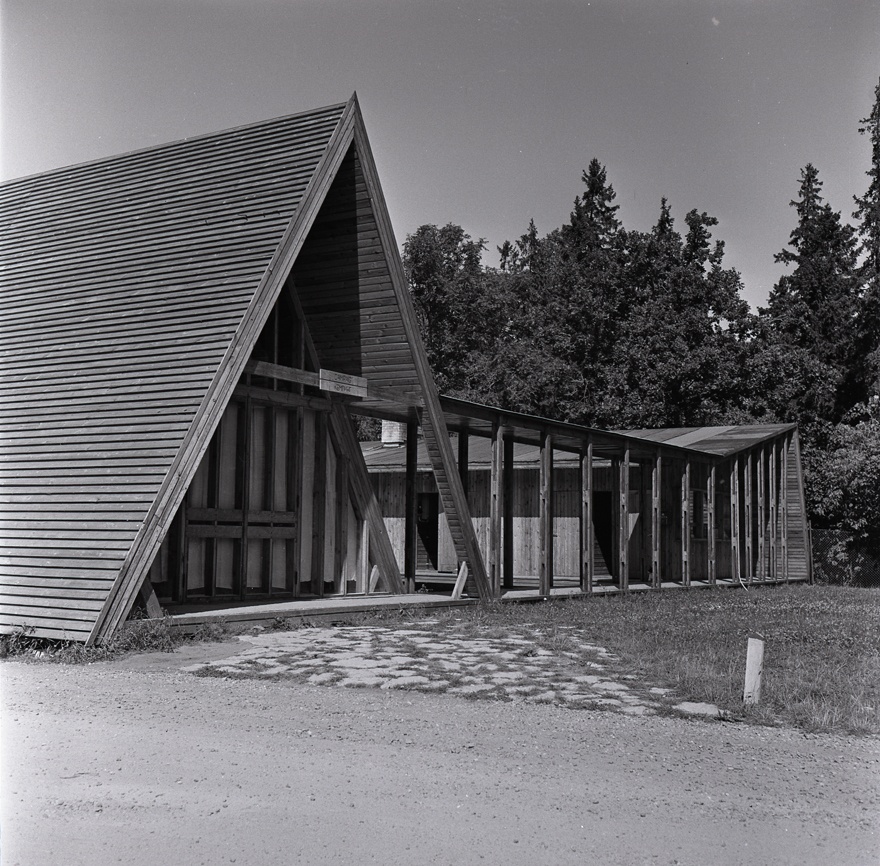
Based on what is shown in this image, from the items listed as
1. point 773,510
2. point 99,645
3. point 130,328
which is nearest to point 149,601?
point 99,645

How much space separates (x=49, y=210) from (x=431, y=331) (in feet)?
113

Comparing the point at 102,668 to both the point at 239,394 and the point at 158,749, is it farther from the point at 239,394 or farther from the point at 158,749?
the point at 239,394

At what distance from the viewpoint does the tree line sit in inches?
1425

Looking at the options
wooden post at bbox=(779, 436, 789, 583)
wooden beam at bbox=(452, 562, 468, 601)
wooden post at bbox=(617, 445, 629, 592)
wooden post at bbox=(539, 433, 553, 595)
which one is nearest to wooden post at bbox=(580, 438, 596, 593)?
wooden post at bbox=(539, 433, 553, 595)

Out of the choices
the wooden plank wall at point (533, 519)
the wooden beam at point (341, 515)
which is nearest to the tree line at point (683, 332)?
the wooden plank wall at point (533, 519)

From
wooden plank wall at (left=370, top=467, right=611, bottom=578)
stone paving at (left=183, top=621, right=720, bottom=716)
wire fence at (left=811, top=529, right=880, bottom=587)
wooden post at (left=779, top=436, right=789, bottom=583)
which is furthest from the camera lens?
wire fence at (left=811, top=529, right=880, bottom=587)

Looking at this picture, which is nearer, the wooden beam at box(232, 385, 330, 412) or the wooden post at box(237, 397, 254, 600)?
the wooden beam at box(232, 385, 330, 412)

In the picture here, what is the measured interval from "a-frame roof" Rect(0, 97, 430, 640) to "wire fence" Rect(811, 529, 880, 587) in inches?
928

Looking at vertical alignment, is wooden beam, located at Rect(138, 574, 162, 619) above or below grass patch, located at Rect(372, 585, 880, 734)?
above

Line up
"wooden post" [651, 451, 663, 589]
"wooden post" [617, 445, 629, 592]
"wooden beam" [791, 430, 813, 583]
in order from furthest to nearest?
"wooden beam" [791, 430, 813, 583] → "wooden post" [651, 451, 663, 589] → "wooden post" [617, 445, 629, 592]

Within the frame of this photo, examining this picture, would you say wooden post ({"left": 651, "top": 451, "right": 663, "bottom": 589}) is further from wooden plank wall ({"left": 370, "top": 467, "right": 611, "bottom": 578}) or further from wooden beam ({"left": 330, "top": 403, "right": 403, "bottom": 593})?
wooden beam ({"left": 330, "top": 403, "right": 403, "bottom": 593})

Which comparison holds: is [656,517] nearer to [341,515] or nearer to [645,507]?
[645,507]

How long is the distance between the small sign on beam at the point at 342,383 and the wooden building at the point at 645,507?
6.22 meters

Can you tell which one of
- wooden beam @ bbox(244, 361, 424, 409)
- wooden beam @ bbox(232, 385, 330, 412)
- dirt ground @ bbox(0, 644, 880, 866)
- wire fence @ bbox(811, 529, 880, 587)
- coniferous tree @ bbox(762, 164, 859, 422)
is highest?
coniferous tree @ bbox(762, 164, 859, 422)
